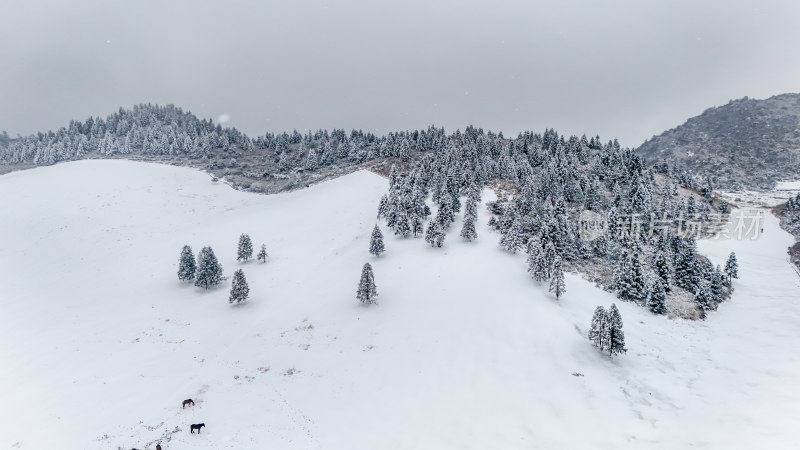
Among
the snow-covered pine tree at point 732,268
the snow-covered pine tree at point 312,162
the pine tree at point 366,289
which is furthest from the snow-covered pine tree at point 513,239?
the snow-covered pine tree at point 312,162

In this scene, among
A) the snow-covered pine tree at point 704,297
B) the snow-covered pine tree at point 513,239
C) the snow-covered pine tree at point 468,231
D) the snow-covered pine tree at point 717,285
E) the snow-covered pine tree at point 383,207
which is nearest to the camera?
the snow-covered pine tree at point 704,297

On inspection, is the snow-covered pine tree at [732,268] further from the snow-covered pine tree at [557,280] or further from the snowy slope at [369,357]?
the snow-covered pine tree at [557,280]

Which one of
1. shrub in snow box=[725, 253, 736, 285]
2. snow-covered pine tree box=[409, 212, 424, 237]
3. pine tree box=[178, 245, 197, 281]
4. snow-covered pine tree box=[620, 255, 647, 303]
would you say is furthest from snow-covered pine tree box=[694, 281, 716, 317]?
pine tree box=[178, 245, 197, 281]

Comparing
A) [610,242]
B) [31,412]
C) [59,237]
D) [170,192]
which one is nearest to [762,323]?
[610,242]

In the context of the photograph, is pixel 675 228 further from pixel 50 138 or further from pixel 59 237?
pixel 50 138

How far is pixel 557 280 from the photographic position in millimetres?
49062

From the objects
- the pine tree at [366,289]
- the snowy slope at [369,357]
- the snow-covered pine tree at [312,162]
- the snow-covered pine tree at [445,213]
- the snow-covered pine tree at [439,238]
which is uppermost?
the snow-covered pine tree at [312,162]

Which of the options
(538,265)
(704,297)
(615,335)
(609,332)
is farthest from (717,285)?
(609,332)

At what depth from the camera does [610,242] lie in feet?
226

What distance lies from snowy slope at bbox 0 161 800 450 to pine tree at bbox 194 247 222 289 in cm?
223

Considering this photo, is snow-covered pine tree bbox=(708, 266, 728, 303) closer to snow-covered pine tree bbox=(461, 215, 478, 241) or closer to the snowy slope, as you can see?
the snowy slope

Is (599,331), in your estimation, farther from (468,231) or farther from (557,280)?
(468,231)

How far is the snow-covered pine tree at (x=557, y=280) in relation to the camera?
1921 inches

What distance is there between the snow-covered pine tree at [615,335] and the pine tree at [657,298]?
57.7ft
